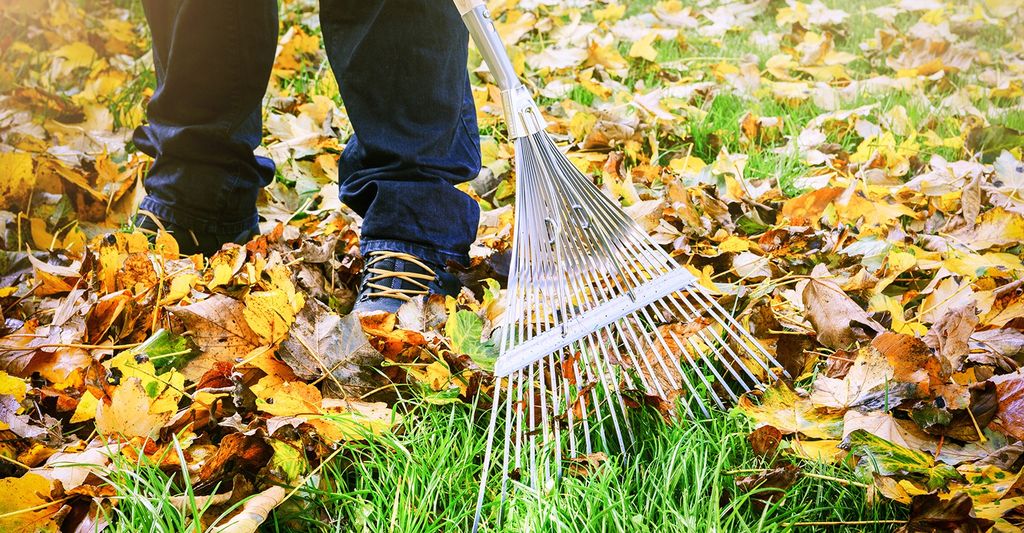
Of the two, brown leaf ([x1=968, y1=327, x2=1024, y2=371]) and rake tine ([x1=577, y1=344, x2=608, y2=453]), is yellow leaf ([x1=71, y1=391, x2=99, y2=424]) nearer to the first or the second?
rake tine ([x1=577, y1=344, x2=608, y2=453])

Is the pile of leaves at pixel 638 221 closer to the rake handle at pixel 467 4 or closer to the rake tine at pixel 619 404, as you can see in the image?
the rake tine at pixel 619 404

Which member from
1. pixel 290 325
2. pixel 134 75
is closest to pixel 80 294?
pixel 290 325

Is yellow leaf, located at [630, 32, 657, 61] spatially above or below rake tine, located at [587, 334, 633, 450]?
above

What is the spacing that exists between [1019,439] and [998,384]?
8 centimetres

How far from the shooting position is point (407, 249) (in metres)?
1.45

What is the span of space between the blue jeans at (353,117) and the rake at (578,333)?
18 cm

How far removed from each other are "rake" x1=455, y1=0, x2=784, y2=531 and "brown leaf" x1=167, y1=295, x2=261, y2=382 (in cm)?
40

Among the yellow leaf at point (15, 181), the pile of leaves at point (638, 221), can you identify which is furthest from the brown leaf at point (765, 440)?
the yellow leaf at point (15, 181)

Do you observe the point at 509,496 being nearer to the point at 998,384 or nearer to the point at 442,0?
the point at 998,384

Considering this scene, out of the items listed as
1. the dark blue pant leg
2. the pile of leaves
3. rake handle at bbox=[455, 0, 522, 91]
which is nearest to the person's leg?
the pile of leaves

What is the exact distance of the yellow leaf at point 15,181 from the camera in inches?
70.6

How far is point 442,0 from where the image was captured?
138 cm

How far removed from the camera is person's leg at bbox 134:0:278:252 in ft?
5.11

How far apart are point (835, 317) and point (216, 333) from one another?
3.18 ft
